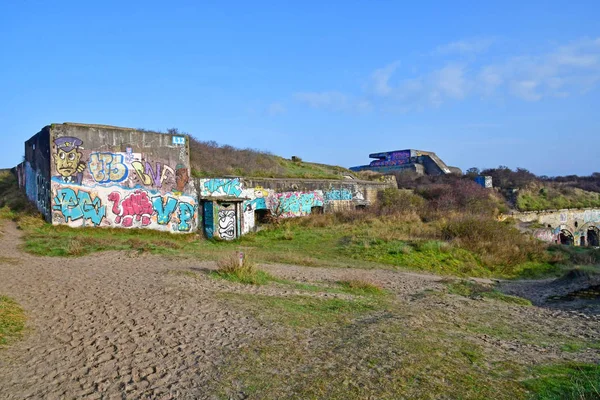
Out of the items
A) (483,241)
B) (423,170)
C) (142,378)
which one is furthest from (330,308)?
(423,170)

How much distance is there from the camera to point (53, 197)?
664 inches

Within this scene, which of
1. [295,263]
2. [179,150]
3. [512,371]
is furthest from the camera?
[179,150]

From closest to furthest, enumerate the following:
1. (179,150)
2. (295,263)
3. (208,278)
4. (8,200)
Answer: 1. (208,278)
2. (295,263)
3. (179,150)
4. (8,200)

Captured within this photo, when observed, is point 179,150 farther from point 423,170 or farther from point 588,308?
point 423,170

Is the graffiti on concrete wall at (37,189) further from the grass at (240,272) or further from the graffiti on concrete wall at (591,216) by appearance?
the graffiti on concrete wall at (591,216)

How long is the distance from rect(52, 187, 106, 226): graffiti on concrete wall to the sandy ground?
5.74 metres

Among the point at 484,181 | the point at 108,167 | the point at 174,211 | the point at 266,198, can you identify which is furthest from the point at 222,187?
the point at 484,181

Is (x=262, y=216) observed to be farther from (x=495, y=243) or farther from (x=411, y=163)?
(x=411, y=163)

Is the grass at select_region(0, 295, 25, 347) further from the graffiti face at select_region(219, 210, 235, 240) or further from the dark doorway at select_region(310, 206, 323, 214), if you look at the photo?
the dark doorway at select_region(310, 206, 323, 214)

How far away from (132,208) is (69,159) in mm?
2801

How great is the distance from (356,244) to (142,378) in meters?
13.5

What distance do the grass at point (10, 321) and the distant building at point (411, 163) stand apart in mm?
37276

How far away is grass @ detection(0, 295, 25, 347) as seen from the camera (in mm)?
5859

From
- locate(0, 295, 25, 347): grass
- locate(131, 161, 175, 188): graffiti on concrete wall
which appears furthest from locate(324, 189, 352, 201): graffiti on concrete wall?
locate(0, 295, 25, 347): grass
